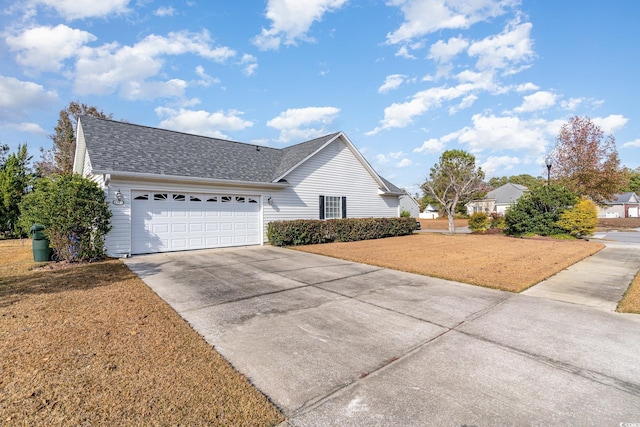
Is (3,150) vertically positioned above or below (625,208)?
above

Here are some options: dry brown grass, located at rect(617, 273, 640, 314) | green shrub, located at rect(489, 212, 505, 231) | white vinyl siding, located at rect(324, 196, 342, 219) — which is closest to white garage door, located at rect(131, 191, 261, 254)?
white vinyl siding, located at rect(324, 196, 342, 219)

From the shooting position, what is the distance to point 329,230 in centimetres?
1384

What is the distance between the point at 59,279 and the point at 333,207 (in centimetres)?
1159

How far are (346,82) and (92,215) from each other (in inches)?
534

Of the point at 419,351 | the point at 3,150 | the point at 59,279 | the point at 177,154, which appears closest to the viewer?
the point at 419,351

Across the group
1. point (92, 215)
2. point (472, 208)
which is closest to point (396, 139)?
point (92, 215)

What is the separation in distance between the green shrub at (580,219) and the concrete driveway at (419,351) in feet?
42.3

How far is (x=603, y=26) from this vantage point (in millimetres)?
10680

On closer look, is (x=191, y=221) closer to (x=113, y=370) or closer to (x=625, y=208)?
(x=113, y=370)

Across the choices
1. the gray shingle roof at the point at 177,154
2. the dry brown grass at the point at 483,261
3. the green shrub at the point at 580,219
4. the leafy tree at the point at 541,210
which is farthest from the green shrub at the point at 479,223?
the gray shingle roof at the point at 177,154

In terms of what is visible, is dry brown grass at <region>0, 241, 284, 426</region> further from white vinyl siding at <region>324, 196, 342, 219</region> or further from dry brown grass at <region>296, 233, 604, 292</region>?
white vinyl siding at <region>324, 196, 342, 219</region>

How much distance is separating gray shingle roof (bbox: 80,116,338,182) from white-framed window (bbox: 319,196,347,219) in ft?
8.59

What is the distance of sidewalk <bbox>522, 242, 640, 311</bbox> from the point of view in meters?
5.23

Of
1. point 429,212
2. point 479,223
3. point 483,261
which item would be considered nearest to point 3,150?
point 483,261
